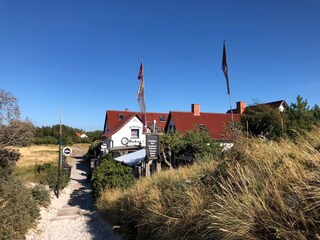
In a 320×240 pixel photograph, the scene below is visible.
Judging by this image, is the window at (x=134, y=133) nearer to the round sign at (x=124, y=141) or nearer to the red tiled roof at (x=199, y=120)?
the round sign at (x=124, y=141)

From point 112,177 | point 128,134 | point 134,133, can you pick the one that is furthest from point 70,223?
point 134,133

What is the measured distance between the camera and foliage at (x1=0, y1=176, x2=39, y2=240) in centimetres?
831

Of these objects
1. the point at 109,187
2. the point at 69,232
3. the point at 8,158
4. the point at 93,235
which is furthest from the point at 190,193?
the point at 8,158

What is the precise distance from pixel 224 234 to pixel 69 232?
7.53m

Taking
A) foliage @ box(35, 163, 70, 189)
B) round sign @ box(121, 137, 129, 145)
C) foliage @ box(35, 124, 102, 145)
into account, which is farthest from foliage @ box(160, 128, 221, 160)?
foliage @ box(35, 124, 102, 145)

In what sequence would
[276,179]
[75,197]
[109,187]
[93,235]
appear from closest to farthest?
[276,179]
[93,235]
[109,187]
[75,197]

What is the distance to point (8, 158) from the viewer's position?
14.2 meters

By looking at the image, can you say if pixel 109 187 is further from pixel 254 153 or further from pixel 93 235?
pixel 254 153

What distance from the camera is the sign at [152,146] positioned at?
1292cm

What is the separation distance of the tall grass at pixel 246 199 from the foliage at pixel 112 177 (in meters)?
5.68

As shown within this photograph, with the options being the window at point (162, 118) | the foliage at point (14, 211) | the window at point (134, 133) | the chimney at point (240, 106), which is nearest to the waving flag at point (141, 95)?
the foliage at point (14, 211)

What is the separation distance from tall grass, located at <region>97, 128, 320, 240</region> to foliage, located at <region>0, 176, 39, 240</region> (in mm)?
3693

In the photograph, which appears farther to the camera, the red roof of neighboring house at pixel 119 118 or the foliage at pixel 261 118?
the red roof of neighboring house at pixel 119 118

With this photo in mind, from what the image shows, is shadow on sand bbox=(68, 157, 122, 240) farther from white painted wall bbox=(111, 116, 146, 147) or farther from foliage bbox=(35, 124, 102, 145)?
foliage bbox=(35, 124, 102, 145)
